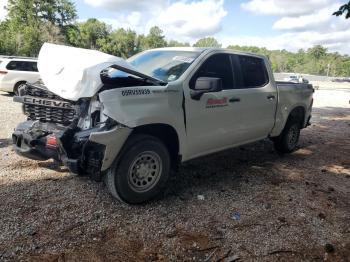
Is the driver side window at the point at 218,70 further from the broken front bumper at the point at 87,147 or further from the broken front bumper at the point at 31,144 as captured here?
the broken front bumper at the point at 31,144

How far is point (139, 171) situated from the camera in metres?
4.08

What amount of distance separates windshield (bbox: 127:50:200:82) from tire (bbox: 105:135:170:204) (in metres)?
0.93

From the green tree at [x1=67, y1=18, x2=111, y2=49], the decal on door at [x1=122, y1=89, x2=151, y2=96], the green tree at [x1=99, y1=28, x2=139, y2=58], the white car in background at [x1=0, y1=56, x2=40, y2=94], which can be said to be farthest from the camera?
the green tree at [x1=99, y1=28, x2=139, y2=58]

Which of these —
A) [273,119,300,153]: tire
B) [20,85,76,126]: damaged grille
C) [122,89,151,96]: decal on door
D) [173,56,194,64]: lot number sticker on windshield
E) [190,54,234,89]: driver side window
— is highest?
[173,56,194,64]: lot number sticker on windshield

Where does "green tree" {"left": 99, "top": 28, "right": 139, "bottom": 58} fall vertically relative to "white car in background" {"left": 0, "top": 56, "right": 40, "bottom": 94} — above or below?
above

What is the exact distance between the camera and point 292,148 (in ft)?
23.2

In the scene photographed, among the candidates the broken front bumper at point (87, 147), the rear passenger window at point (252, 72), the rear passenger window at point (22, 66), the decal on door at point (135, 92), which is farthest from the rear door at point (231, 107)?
the rear passenger window at point (22, 66)

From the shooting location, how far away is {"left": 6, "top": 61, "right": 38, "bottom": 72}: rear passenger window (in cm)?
1370

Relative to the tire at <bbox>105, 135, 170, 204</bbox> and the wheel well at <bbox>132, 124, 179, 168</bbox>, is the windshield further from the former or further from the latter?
the tire at <bbox>105, 135, 170, 204</bbox>

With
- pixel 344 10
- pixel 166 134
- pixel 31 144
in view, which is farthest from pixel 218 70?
pixel 344 10

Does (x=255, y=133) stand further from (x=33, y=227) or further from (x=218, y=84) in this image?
(x=33, y=227)

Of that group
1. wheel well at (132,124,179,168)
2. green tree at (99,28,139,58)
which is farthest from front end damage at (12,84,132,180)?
green tree at (99,28,139,58)

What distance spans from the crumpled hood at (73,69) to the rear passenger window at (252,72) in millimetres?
2139

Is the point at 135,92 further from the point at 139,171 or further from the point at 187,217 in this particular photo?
the point at 187,217
